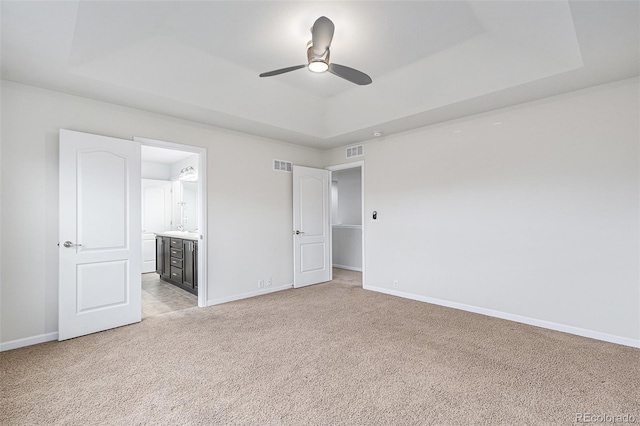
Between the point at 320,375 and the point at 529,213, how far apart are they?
2955 millimetres

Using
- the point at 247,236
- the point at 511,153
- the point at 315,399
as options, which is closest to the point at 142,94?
the point at 247,236

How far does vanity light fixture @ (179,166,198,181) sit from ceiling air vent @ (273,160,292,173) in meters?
2.13

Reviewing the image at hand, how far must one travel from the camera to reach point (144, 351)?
282cm

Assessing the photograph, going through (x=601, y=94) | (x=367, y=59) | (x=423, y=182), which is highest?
(x=367, y=59)

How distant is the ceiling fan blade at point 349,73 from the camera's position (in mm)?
2684

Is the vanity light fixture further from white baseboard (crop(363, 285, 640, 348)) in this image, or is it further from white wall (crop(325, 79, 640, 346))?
white baseboard (crop(363, 285, 640, 348))

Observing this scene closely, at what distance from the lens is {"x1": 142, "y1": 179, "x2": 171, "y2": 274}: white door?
678 centimetres

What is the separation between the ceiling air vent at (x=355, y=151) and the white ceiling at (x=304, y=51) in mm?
1111

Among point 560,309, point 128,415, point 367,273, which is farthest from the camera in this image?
point 367,273

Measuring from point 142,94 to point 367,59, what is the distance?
2477mm

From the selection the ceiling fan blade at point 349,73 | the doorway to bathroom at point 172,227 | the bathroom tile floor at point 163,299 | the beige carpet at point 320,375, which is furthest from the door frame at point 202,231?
the ceiling fan blade at point 349,73

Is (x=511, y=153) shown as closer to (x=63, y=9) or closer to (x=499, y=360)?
(x=499, y=360)

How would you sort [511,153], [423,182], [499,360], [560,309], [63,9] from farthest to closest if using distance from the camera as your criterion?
[423,182] < [511,153] < [560,309] < [499,360] < [63,9]

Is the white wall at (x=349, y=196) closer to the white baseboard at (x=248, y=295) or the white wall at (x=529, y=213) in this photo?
the white wall at (x=529, y=213)
